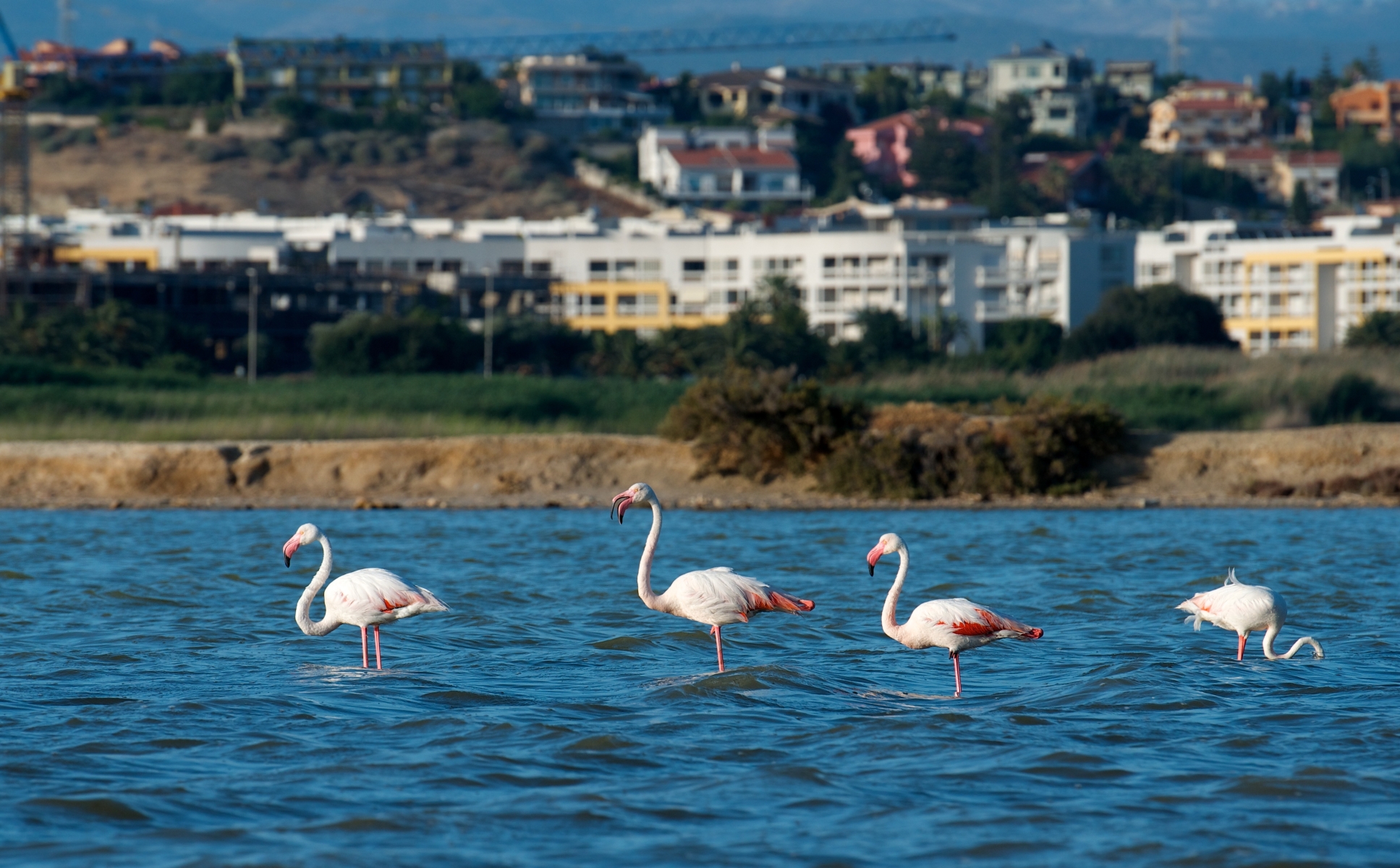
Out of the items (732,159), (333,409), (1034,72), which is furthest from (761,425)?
(1034,72)

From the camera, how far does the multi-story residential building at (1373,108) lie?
172 m

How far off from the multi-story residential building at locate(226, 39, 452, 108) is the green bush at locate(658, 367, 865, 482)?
130146 mm

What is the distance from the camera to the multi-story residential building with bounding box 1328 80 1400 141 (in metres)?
172

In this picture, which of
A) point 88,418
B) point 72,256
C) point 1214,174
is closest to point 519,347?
point 72,256

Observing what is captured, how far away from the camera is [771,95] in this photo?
16700 cm

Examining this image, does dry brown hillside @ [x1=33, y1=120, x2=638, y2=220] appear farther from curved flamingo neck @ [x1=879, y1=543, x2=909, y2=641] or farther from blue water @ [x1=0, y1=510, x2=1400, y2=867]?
curved flamingo neck @ [x1=879, y1=543, x2=909, y2=641]

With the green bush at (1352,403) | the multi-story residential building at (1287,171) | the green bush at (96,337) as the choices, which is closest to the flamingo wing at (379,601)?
the green bush at (1352,403)

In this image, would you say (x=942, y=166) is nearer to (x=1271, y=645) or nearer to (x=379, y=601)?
(x=1271, y=645)

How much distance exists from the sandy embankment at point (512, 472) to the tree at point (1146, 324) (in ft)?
128

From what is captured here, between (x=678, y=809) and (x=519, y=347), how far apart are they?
2807 inches

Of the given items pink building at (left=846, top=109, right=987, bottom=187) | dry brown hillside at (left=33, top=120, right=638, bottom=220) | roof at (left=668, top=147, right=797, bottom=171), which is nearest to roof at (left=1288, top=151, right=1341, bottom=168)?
pink building at (left=846, top=109, right=987, bottom=187)

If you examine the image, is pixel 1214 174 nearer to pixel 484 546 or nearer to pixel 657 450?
pixel 657 450

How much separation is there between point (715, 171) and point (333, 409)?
310 feet

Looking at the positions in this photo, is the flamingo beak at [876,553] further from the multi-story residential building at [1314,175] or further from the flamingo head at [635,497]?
the multi-story residential building at [1314,175]
